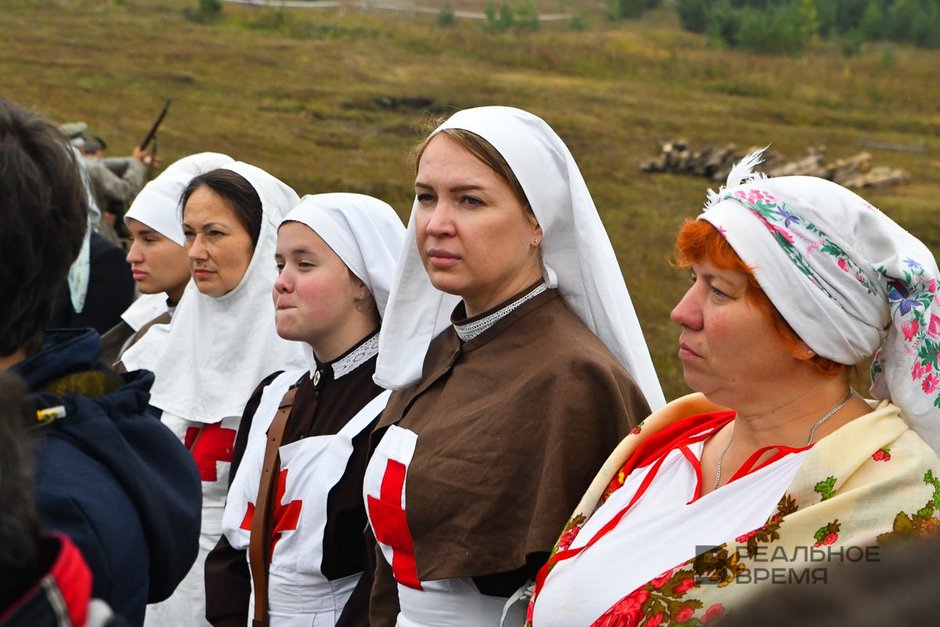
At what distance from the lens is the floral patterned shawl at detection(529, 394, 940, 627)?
2.10m

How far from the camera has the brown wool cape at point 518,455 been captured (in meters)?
2.68

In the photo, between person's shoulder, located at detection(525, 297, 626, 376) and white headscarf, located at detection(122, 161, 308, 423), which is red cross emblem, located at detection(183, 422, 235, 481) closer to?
white headscarf, located at detection(122, 161, 308, 423)

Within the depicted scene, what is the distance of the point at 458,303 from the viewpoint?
322cm

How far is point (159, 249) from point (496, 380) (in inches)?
96.7

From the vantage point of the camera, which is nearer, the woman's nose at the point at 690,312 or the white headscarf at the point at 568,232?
the woman's nose at the point at 690,312

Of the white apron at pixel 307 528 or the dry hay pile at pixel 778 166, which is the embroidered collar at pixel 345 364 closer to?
the white apron at pixel 307 528

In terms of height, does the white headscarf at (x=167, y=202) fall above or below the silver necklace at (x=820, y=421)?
below

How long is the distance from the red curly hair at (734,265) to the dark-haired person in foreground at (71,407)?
1.17 m

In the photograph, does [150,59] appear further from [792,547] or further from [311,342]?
[792,547]

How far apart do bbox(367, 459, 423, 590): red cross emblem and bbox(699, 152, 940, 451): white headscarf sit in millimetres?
1031

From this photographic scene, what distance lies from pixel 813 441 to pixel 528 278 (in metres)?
0.91

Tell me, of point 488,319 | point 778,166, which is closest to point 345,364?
point 488,319

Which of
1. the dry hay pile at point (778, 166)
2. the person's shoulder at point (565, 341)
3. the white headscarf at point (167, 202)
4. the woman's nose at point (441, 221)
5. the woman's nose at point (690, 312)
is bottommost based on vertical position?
the dry hay pile at point (778, 166)

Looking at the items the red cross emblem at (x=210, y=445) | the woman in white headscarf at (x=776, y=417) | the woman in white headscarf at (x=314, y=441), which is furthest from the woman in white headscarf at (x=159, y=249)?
the woman in white headscarf at (x=776, y=417)
